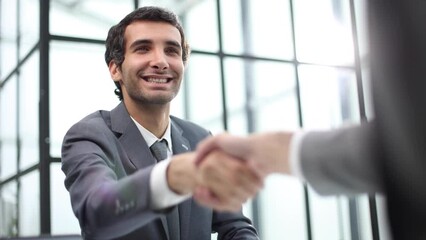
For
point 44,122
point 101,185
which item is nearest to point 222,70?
point 44,122

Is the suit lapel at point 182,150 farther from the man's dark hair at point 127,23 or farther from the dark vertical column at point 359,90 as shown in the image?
the dark vertical column at point 359,90

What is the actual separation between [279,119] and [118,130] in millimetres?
3638

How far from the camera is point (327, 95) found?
5.55 m

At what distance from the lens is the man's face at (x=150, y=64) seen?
2041mm

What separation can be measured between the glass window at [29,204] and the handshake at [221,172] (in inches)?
115

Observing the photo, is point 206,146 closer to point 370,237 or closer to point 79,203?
point 79,203

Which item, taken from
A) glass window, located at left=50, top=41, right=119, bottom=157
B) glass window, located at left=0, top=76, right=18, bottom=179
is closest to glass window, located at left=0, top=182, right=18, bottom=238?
glass window, located at left=0, top=76, right=18, bottom=179

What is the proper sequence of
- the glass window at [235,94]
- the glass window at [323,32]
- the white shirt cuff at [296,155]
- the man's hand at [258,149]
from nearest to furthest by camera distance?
the white shirt cuff at [296,155], the man's hand at [258,149], the glass window at [235,94], the glass window at [323,32]

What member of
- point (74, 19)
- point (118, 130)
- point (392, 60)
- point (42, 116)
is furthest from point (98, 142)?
point (74, 19)

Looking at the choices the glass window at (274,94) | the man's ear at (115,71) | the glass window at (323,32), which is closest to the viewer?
the man's ear at (115,71)

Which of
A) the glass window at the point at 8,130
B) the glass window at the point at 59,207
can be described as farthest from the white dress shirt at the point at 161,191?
the glass window at the point at 8,130

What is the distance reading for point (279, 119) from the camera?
17.8 feet

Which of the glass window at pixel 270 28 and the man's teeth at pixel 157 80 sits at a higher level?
the glass window at pixel 270 28

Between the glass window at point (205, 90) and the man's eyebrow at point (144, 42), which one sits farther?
the glass window at point (205, 90)
